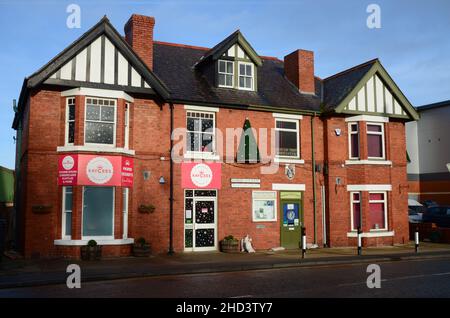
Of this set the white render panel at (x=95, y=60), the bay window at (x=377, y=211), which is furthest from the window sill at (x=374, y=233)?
the white render panel at (x=95, y=60)

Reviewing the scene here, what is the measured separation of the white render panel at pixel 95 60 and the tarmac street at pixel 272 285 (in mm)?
8333

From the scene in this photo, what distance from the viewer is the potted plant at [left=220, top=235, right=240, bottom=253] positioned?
19.0 m

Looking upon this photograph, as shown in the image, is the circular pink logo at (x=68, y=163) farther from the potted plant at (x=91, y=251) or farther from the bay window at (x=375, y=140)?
the bay window at (x=375, y=140)

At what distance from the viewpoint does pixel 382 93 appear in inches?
890

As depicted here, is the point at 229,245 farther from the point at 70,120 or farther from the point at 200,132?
the point at 70,120

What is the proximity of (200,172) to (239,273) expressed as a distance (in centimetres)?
650

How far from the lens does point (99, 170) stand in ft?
56.8

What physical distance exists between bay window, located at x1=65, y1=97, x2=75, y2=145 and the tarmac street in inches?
280

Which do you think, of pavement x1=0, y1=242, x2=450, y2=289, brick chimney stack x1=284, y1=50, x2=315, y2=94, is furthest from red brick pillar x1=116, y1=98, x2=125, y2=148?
brick chimney stack x1=284, y1=50, x2=315, y2=94

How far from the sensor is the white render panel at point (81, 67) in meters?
17.2

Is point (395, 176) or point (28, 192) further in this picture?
point (395, 176)

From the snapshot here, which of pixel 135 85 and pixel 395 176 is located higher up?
pixel 135 85
